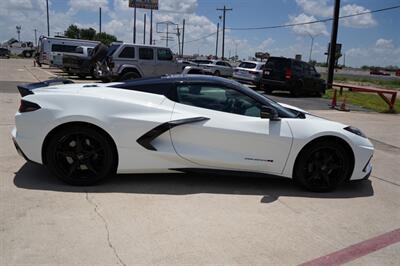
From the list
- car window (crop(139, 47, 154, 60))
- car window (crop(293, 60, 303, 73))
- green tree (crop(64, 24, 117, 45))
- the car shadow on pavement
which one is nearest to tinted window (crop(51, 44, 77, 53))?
car window (crop(139, 47, 154, 60))

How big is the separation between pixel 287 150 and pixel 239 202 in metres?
0.91

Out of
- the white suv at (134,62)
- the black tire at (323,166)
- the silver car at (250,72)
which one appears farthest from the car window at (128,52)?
the black tire at (323,166)

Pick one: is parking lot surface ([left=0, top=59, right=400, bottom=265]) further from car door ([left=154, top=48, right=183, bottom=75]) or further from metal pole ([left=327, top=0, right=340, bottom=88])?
metal pole ([left=327, top=0, right=340, bottom=88])

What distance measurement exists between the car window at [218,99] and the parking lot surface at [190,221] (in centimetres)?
96

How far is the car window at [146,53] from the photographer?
1827 centimetres

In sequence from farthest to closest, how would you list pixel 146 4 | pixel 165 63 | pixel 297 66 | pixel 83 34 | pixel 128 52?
1. pixel 83 34
2. pixel 146 4
3. pixel 297 66
4. pixel 165 63
5. pixel 128 52

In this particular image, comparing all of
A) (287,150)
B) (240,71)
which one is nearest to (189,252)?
(287,150)

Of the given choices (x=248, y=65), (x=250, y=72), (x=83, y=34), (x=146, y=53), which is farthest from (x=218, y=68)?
(x=83, y=34)

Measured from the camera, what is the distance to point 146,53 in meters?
18.4

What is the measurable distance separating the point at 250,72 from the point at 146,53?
720 cm

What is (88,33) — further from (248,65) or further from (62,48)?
(248,65)

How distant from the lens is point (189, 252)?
340cm

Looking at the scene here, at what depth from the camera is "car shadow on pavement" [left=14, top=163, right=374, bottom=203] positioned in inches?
187

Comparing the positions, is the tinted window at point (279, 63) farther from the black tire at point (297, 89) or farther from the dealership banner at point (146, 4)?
the dealership banner at point (146, 4)
